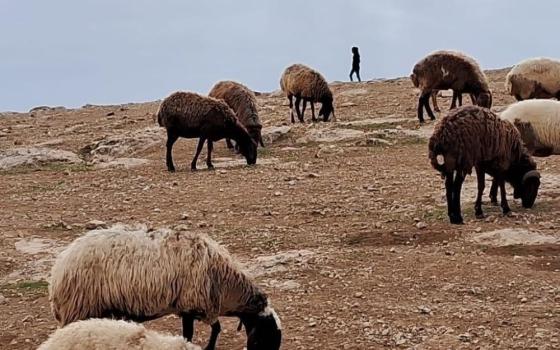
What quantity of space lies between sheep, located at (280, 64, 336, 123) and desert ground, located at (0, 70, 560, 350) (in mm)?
1428

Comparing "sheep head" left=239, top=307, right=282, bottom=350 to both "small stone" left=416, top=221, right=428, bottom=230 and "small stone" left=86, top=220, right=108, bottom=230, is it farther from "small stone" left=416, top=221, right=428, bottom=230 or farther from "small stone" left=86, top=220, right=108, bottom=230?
"small stone" left=86, top=220, right=108, bottom=230

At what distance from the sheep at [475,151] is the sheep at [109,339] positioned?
7.00m

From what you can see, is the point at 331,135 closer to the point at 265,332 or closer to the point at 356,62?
the point at 265,332

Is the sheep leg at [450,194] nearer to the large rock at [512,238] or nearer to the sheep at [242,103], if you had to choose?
the large rock at [512,238]

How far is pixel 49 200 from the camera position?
16.4 m

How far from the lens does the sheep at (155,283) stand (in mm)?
8195

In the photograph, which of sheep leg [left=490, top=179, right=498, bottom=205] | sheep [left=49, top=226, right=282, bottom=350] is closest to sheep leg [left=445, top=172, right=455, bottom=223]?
sheep leg [left=490, top=179, right=498, bottom=205]

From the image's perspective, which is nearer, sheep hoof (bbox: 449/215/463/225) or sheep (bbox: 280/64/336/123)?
Result: sheep hoof (bbox: 449/215/463/225)

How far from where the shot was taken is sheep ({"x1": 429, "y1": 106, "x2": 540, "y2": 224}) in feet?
42.2

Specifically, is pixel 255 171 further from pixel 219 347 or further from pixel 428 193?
pixel 219 347

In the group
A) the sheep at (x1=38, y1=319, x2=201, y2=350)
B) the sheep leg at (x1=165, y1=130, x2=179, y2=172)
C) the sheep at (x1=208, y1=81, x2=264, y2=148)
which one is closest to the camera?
the sheep at (x1=38, y1=319, x2=201, y2=350)

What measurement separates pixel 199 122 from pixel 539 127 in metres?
6.99

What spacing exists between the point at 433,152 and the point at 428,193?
2.33m

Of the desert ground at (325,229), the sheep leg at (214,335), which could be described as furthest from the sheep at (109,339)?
the desert ground at (325,229)
